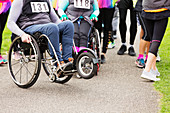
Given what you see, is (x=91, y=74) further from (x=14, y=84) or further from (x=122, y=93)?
(x=14, y=84)

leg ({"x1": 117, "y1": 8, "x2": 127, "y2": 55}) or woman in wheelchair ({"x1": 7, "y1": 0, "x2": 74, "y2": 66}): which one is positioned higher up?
woman in wheelchair ({"x1": 7, "y1": 0, "x2": 74, "y2": 66})

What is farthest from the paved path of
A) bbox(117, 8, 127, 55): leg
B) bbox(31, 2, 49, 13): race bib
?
bbox(117, 8, 127, 55): leg

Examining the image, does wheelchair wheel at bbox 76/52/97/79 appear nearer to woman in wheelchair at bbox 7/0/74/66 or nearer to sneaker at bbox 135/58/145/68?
woman in wheelchair at bbox 7/0/74/66

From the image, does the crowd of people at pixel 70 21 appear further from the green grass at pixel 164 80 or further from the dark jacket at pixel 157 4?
the green grass at pixel 164 80

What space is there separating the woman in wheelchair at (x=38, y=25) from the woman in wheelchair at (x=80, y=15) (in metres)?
0.82

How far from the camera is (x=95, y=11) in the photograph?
21.5ft

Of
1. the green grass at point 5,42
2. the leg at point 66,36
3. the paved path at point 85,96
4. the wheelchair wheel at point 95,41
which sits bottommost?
the green grass at point 5,42

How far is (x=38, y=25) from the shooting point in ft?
17.6

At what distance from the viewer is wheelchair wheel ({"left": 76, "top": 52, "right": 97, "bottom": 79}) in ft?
17.4

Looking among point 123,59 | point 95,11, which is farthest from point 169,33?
point 95,11

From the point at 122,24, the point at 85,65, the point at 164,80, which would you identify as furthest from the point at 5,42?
the point at 164,80

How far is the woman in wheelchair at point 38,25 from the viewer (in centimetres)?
519

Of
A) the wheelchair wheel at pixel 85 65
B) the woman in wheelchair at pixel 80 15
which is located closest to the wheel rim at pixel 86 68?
the wheelchair wheel at pixel 85 65

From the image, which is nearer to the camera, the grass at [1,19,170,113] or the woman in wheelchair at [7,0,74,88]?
the grass at [1,19,170,113]
